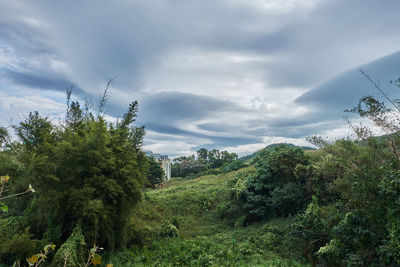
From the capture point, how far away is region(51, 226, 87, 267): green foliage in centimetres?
506

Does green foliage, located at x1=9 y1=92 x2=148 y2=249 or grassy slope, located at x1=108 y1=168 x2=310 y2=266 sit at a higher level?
green foliage, located at x1=9 y1=92 x2=148 y2=249

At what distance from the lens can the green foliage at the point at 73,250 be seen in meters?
5.06

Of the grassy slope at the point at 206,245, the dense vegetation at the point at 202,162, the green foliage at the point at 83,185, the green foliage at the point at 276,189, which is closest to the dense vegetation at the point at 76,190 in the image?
the green foliage at the point at 83,185

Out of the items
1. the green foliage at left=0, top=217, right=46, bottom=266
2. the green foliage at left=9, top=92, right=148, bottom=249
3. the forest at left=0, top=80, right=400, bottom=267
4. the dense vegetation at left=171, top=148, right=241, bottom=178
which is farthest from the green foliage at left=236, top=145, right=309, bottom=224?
the dense vegetation at left=171, top=148, right=241, bottom=178

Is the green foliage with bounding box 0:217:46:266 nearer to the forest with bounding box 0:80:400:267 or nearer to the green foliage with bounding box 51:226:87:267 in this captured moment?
the forest with bounding box 0:80:400:267

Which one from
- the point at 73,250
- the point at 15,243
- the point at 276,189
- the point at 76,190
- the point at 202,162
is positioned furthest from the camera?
the point at 202,162

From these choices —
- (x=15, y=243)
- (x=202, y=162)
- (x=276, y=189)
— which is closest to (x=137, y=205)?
(x=15, y=243)

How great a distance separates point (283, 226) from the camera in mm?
8484

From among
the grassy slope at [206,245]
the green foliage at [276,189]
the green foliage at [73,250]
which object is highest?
the green foliage at [276,189]

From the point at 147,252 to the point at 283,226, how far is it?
4.47 m

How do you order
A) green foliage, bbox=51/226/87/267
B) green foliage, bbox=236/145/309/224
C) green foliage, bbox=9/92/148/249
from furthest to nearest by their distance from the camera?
green foliage, bbox=236/145/309/224
green foliage, bbox=9/92/148/249
green foliage, bbox=51/226/87/267

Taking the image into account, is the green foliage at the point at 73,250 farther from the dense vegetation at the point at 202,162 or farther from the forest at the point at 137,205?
the dense vegetation at the point at 202,162

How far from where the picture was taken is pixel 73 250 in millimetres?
5188

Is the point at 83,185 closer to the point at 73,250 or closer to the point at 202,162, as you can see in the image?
the point at 73,250
